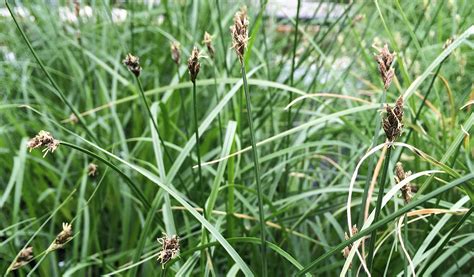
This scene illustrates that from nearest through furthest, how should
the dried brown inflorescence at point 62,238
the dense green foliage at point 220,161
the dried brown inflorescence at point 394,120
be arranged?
the dried brown inflorescence at point 394,120 → the dried brown inflorescence at point 62,238 → the dense green foliage at point 220,161

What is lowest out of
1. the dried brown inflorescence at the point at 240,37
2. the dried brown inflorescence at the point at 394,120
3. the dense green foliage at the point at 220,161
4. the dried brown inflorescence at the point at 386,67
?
the dense green foliage at the point at 220,161

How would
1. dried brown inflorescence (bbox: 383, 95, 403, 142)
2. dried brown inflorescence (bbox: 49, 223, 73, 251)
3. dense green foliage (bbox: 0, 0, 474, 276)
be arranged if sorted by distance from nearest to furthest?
dried brown inflorescence (bbox: 383, 95, 403, 142) < dried brown inflorescence (bbox: 49, 223, 73, 251) < dense green foliage (bbox: 0, 0, 474, 276)

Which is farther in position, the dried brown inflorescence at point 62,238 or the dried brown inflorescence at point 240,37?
the dried brown inflorescence at point 62,238

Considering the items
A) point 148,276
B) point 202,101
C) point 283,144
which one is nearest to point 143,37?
point 202,101

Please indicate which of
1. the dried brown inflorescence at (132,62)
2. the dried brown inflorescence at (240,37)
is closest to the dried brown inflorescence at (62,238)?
the dried brown inflorescence at (132,62)

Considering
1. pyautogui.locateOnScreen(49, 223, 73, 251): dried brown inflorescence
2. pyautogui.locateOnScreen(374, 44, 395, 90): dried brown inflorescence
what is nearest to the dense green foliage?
pyautogui.locateOnScreen(49, 223, 73, 251): dried brown inflorescence

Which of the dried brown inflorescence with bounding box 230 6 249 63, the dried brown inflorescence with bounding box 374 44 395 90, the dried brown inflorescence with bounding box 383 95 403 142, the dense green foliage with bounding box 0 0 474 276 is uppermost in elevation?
the dried brown inflorescence with bounding box 230 6 249 63

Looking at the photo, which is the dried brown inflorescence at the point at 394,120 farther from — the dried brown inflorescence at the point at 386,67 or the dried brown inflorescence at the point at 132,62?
the dried brown inflorescence at the point at 132,62

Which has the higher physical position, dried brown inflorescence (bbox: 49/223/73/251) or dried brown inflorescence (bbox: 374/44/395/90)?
dried brown inflorescence (bbox: 374/44/395/90)

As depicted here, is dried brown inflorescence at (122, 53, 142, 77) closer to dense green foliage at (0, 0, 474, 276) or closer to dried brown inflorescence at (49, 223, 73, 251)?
dense green foliage at (0, 0, 474, 276)

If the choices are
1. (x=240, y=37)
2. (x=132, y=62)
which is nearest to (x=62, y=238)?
(x=132, y=62)

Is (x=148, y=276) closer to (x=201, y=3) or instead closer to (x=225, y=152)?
(x=225, y=152)
